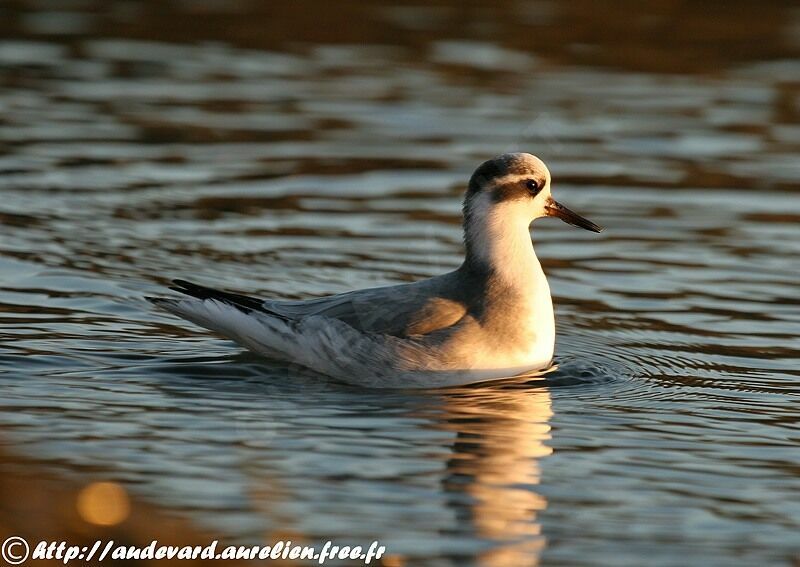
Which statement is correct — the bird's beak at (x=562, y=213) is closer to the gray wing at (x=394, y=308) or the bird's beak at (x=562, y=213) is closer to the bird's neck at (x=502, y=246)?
the bird's neck at (x=502, y=246)

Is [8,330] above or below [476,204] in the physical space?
below

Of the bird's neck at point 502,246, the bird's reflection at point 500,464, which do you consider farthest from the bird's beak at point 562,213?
the bird's reflection at point 500,464

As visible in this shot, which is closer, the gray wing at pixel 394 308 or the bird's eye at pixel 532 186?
the gray wing at pixel 394 308

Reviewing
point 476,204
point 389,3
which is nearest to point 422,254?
point 476,204

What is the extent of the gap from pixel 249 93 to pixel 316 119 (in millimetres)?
1641

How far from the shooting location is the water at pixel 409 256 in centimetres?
918

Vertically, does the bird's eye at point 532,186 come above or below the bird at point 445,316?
above

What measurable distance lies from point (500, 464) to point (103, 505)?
2613 mm

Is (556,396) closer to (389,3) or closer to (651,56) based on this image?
(651,56)

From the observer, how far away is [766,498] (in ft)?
30.6

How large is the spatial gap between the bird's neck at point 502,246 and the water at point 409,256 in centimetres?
79

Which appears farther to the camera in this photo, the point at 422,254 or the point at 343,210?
the point at 343,210

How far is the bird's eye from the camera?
1216cm

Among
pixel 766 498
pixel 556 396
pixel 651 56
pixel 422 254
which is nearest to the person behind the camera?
pixel 766 498
